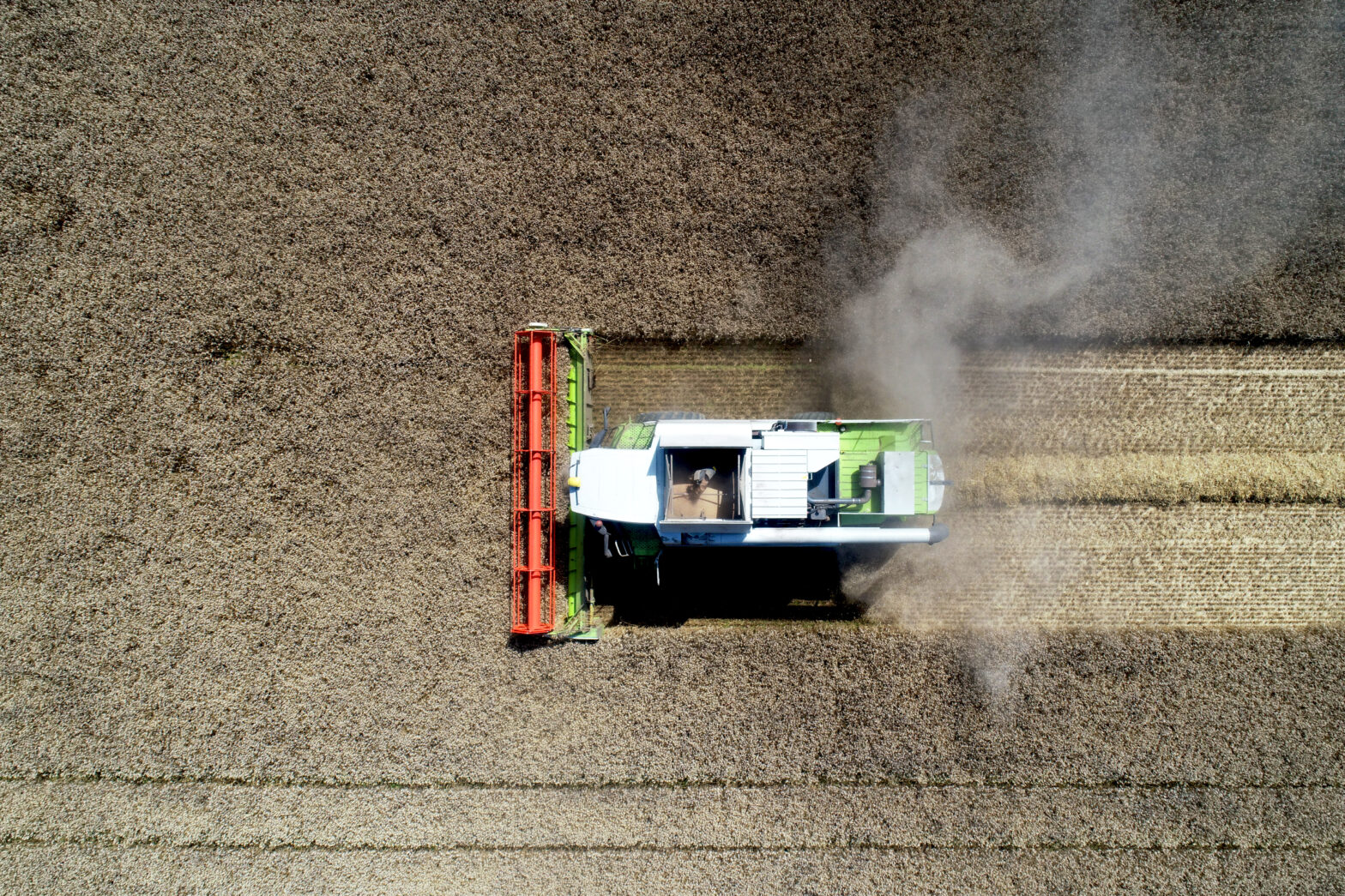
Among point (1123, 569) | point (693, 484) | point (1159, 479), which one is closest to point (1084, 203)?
point (1159, 479)

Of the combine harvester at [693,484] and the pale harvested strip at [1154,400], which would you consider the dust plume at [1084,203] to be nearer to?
the pale harvested strip at [1154,400]

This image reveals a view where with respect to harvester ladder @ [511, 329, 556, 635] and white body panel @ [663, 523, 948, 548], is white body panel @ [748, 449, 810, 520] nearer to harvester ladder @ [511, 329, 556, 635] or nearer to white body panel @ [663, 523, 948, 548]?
white body panel @ [663, 523, 948, 548]

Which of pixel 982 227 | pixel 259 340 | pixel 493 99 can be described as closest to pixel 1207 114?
pixel 982 227

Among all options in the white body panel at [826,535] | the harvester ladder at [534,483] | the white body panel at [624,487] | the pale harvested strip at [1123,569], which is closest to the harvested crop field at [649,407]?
the pale harvested strip at [1123,569]

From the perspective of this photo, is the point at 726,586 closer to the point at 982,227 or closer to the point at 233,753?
the point at 982,227

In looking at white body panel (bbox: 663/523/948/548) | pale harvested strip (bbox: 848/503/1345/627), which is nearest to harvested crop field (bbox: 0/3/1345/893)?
pale harvested strip (bbox: 848/503/1345/627)

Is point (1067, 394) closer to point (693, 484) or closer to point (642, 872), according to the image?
point (693, 484)
